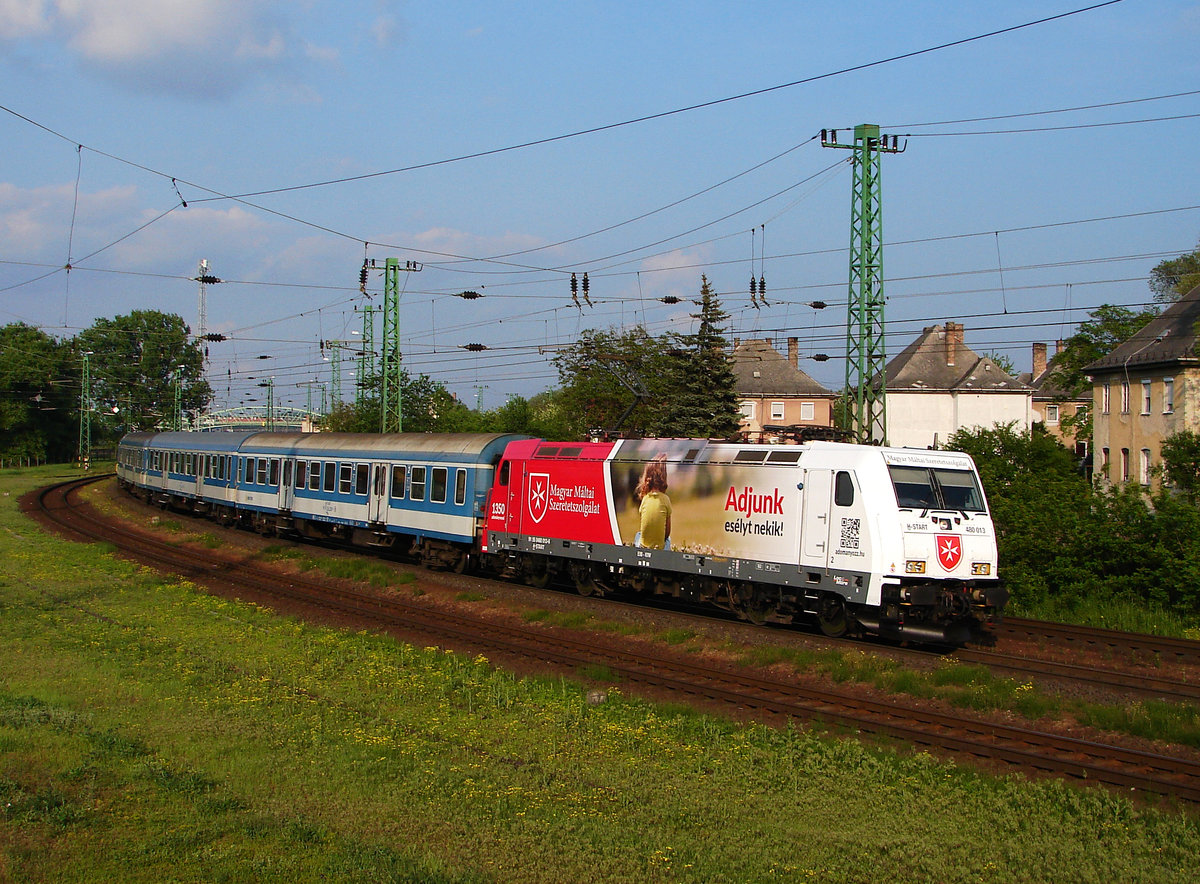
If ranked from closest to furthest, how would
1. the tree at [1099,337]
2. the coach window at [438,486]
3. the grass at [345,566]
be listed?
the grass at [345,566], the coach window at [438,486], the tree at [1099,337]

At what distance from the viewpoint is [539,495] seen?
22469 millimetres

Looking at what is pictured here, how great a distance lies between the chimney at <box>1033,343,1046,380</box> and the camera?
277 feet

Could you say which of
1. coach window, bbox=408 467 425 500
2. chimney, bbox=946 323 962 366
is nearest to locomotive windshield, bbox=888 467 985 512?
coach window, bbox=408 467 425 500

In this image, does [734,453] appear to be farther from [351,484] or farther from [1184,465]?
[351,484]

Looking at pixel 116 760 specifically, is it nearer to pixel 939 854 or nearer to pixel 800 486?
pixel 939 854

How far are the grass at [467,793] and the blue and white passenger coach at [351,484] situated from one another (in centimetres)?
1139

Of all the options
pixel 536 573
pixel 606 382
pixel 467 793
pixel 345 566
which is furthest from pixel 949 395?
pixel 467 793

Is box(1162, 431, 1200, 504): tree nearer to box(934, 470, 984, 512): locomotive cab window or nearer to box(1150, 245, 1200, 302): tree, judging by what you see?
box(934, 470, 984, 512): locomotive cab window

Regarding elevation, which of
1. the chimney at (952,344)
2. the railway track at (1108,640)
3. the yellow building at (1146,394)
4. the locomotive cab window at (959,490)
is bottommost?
the railway track at (1108,640)

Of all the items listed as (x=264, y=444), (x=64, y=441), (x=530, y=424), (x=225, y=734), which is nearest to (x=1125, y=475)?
(x=530, y=424)

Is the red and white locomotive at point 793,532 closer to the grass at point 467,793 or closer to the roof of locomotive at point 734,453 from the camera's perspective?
the roof of locomotive at point 734,453

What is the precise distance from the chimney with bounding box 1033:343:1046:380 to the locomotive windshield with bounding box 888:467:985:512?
7553cm

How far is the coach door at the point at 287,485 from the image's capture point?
107 ft

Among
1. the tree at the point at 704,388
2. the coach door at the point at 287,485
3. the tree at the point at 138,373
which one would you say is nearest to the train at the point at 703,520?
the coach door at the point at 287,485
